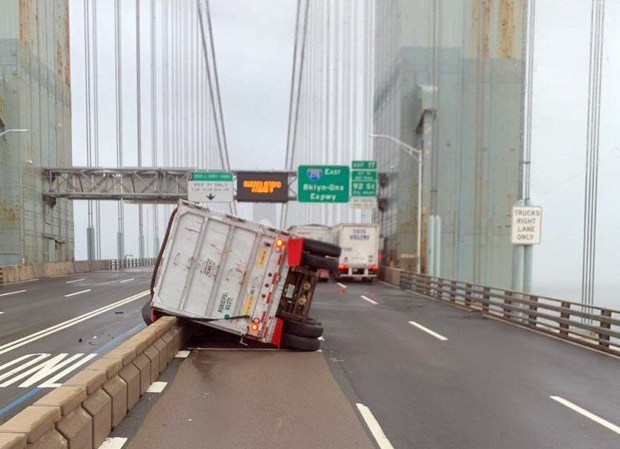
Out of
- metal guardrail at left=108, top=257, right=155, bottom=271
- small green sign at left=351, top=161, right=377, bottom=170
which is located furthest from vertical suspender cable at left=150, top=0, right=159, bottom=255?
small green sign at left=351, top=161, right=377, bottom=170

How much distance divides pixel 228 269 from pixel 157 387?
2.96 m

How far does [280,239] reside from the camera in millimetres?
9422

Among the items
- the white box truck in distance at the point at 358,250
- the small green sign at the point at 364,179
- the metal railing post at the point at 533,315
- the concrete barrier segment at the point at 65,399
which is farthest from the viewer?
the small green sign at the point at 364,179

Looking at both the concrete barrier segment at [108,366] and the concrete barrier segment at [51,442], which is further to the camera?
the concrete barrier segment at [108,366]

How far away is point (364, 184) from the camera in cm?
3441

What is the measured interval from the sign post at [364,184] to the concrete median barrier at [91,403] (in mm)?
27625

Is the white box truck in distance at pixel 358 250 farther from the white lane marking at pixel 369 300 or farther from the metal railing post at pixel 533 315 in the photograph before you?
the metal railing post at pixel 533 315

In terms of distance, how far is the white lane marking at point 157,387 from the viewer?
6709 mm

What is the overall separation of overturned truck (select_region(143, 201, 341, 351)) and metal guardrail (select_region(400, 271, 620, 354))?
6.14 metres

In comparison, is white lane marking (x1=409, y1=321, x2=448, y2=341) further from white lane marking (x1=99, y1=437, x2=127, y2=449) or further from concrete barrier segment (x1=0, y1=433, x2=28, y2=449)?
concrete barrier segment (x1=0, y1=433, x2=28, y2=449)

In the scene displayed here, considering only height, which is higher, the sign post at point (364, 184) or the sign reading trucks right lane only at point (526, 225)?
the sign post at point (364, 184)

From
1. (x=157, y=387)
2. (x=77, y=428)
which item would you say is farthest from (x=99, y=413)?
(x=157, y=387)

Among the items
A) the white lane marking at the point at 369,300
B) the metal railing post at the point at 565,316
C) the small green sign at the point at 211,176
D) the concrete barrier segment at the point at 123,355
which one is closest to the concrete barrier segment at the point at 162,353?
the concrete barrier segment at the point at 123,355

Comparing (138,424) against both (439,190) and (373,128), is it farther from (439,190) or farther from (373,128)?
(373,128)
